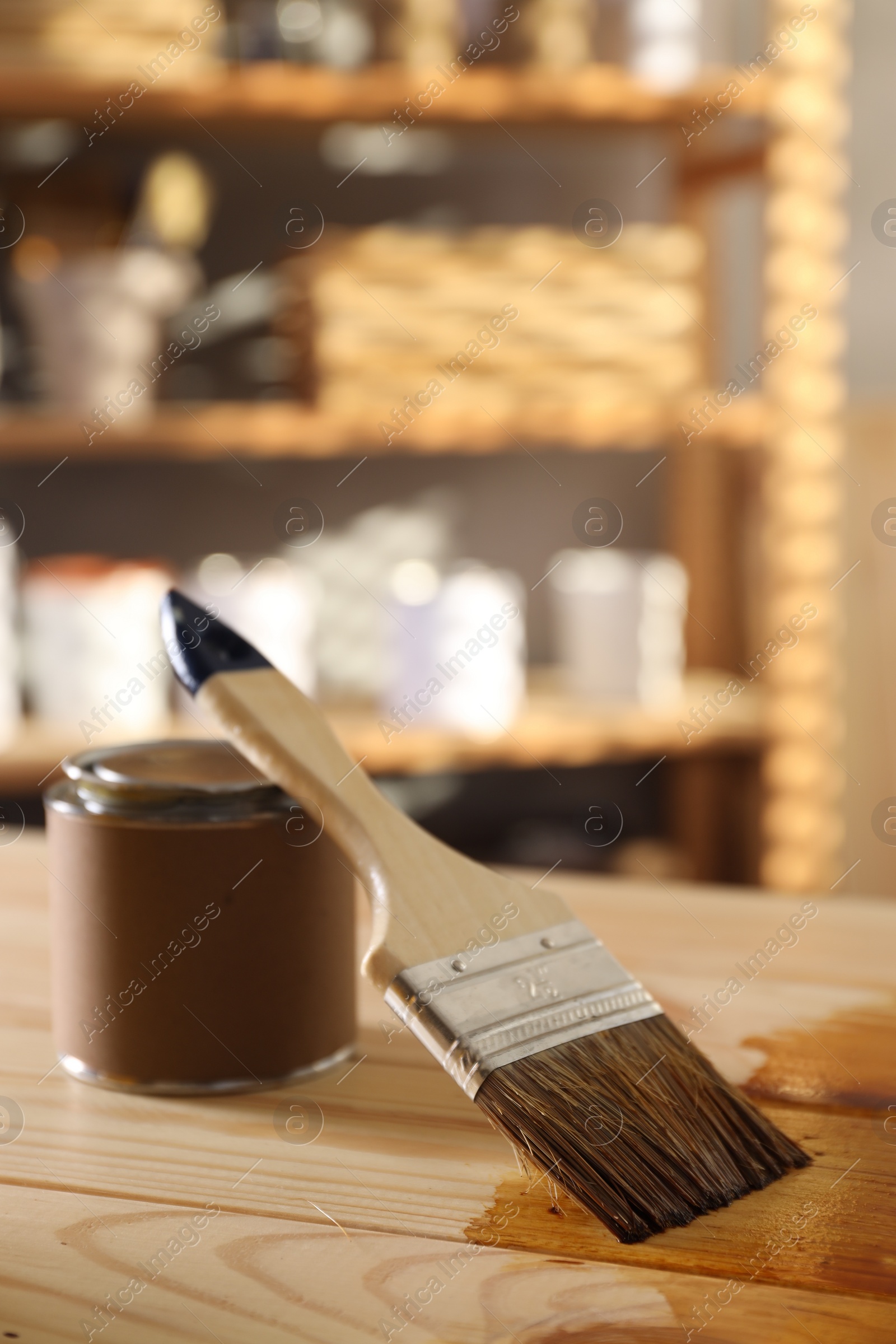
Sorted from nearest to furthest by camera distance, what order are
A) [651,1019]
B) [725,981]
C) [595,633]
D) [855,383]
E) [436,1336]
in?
1. [436,1336]
2. [651,1019]
3. [725,981]
4. [595,633]
5. [855,383]

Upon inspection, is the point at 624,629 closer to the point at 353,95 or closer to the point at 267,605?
the point at 267,605

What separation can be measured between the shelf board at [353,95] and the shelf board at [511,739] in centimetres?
70

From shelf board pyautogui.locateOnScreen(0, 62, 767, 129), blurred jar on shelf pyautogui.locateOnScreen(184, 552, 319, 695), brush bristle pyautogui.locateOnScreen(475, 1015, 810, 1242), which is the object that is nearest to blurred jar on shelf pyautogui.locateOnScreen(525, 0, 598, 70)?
shelf board pyautogui.locateOnScreen(0, 62, 767, 129)

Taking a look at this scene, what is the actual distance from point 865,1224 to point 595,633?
1279 millimetres

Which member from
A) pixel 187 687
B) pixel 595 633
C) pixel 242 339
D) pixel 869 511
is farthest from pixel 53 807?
pixel 869 511

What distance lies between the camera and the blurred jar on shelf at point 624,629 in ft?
5.30

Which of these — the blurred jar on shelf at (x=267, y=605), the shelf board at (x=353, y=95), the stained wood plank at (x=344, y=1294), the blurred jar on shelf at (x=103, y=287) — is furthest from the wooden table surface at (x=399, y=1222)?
the shelf board at (x=353, y=95)

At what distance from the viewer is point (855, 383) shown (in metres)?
1.96

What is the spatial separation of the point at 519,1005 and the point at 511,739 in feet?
3.84

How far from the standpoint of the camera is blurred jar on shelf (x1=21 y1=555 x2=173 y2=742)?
151 cm

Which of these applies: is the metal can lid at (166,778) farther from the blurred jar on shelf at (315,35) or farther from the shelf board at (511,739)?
the blurred jar on shelf at (315,35)

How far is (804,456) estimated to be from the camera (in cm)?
162

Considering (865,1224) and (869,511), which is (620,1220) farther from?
(869,511)

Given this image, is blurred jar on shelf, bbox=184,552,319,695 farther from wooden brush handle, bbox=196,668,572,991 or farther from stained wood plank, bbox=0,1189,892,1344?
stained wood plank, bbox=0,1189,892,1344
